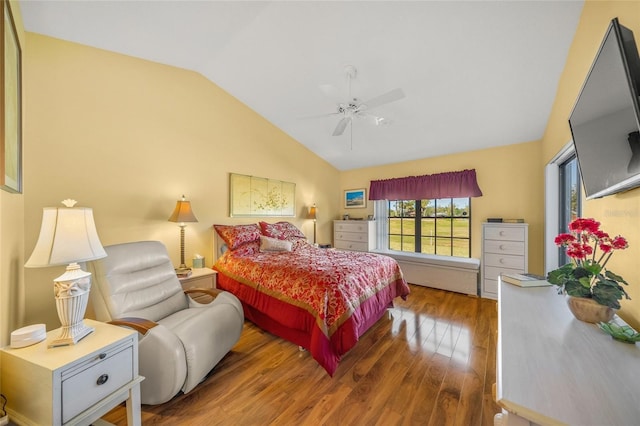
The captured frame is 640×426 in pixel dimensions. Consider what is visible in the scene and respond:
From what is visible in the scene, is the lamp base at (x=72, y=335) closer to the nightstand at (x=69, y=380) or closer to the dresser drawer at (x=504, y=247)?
the nightstand at (x=69, y=380)

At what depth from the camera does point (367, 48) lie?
2312mm

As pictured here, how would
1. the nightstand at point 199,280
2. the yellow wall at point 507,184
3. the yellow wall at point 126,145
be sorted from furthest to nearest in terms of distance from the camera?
the yellow wall at point 507,184
the nightstand at point 199,280
the yellow wall at point 126,145

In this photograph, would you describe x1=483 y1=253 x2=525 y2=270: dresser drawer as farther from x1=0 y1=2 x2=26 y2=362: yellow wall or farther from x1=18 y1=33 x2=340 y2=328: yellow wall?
x1=0 y1=2 x2=26 y2=362: yellow wall

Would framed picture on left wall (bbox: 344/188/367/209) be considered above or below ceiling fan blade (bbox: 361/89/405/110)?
below

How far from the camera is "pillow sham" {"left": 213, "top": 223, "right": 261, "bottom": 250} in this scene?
314cm

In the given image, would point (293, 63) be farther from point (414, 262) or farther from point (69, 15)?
point (414, 262)

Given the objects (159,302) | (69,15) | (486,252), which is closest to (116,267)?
(159,302)

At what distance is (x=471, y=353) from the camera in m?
2.16

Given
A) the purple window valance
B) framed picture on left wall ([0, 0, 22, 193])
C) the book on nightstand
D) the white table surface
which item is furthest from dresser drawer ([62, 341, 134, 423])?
the purple window valance

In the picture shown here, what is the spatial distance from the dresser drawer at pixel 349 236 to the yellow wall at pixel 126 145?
2.24 m

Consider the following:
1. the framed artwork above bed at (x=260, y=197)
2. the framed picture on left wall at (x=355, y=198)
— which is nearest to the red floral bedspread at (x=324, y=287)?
the framed artwork above bed at (x=260, y=197)

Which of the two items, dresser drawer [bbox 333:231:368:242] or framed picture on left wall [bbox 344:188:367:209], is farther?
framed picture on left wall [bbox 344:188:367:209]

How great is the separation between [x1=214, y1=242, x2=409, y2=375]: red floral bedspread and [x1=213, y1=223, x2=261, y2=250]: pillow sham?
0.48ft

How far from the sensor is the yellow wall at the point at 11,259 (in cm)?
137
